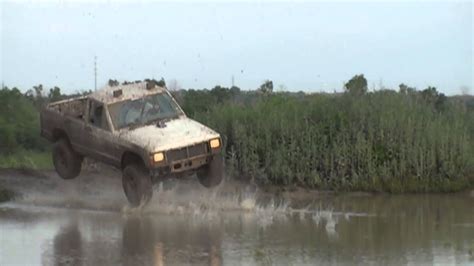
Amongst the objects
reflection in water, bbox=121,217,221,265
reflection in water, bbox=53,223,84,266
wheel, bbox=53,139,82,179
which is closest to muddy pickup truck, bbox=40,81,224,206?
wheel, bbox=53,139,82,179

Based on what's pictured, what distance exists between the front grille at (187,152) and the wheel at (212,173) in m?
0.55

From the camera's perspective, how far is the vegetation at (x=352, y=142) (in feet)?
65.6

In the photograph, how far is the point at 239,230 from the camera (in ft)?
48.9

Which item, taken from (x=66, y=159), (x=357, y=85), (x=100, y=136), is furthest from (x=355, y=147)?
(x=66, y=159)

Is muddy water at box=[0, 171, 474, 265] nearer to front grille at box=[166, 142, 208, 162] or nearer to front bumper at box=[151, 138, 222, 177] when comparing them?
front bumper at box=[151, 138, 222, 177]

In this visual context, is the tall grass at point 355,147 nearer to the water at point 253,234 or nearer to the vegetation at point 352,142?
the vegetation at point 352,142

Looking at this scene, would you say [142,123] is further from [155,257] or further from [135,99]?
[155,257]

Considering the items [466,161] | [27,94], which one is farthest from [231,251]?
[27,94]

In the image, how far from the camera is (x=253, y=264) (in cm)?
1181

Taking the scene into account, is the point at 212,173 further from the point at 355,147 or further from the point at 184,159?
the point at 355,147

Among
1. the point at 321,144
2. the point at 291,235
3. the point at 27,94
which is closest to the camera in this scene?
the point at 291,235

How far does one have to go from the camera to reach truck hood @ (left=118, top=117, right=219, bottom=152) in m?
16.4

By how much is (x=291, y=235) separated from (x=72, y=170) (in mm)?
6418

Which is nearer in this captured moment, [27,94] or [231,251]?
[231,251]
